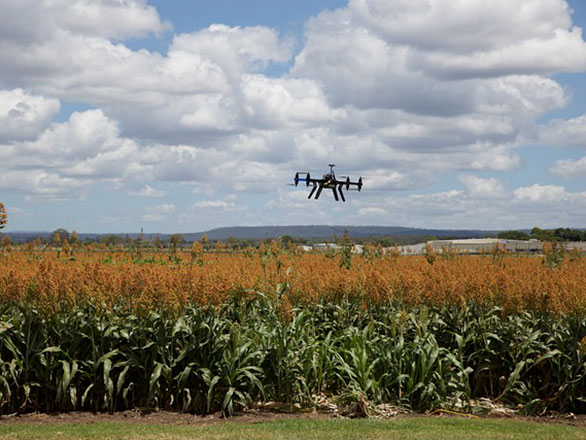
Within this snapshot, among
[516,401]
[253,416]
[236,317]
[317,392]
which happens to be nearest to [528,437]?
[516,401]

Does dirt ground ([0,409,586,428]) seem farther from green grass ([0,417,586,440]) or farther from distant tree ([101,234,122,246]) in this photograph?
distant tree ([101,234,122,246])

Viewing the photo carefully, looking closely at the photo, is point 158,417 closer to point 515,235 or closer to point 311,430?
point 311,430

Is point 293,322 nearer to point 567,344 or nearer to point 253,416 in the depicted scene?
point 253,416

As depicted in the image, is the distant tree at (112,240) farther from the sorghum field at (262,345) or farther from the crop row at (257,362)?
the crop row at (257,362)

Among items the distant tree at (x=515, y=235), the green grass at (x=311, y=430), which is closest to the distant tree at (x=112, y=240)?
Answer: the green grass at (x=311, y=430)

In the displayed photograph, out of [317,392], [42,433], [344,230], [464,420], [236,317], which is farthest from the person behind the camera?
[344,230]

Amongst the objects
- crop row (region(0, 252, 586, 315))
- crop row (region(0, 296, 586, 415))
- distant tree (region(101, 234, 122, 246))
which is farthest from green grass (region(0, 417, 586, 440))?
distant tree (region(101, 234, 122, 246))
